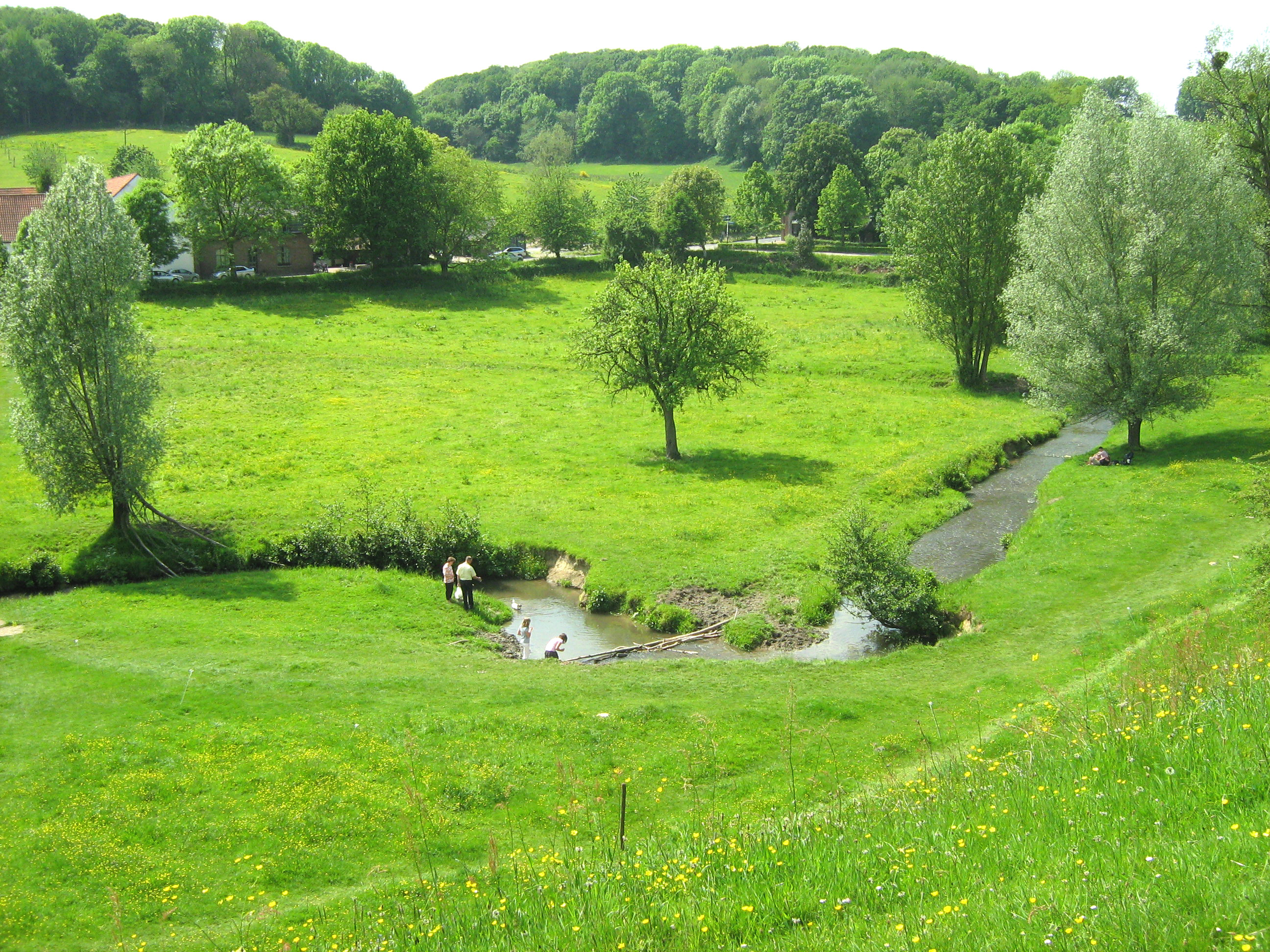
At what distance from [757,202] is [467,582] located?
300 ft

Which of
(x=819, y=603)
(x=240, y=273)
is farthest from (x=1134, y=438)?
(x=240, y=273)

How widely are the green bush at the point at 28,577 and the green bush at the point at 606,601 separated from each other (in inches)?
745

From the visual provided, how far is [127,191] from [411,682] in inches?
3282

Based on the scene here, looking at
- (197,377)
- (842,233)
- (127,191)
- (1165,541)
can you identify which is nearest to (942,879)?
(1165,541)

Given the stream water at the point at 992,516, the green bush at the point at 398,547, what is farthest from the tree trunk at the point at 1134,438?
the green bush at the point at 398,547

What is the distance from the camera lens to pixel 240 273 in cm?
8719

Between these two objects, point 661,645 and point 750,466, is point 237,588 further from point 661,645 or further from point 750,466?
point 750,466

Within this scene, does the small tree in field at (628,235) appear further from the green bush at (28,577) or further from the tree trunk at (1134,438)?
the green bush at (28,577)

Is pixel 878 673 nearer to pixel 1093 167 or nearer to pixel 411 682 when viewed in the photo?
pixel 411 682

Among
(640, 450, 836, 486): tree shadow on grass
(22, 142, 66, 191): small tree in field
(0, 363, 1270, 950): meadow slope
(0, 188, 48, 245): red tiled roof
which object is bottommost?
(0, 363, 1270, 950): meadow slope

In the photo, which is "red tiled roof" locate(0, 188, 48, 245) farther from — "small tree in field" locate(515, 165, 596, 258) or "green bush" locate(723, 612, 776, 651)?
"green bush" locate(723, 612, 776, 651)

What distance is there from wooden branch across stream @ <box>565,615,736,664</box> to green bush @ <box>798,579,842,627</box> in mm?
2471

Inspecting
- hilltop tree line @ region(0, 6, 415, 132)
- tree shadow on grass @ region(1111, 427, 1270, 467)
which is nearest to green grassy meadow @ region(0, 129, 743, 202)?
hilltop tree line @ region(0, 6, 415, 132)

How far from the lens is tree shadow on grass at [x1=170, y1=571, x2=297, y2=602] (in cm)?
3147
